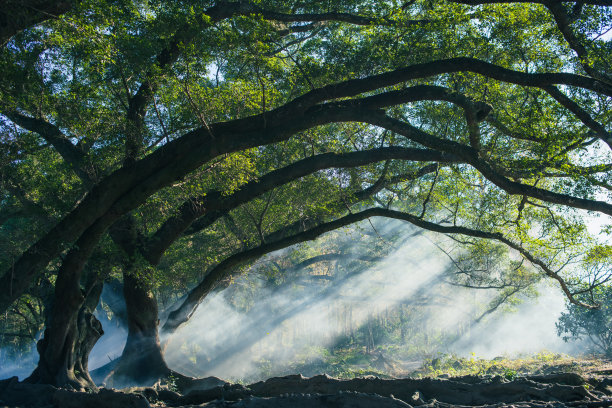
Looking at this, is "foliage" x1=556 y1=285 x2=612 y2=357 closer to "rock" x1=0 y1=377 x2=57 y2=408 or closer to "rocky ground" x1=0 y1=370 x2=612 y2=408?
"rocky ground" x1=0 y1=370 x2=612 y2=408

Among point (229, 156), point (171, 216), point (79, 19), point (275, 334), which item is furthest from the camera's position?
point (275, 334)

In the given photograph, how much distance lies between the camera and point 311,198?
9.84 meters

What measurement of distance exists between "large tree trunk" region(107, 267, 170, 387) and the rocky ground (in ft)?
10.7

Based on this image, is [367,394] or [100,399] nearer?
[367,394]

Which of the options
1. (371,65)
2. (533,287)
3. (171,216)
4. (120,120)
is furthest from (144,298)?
(533,287)

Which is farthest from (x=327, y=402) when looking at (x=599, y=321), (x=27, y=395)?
(x=599, y=321)

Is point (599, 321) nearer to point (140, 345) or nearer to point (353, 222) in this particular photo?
point (353, 222)

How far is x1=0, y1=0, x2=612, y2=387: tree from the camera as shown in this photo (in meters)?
6.14

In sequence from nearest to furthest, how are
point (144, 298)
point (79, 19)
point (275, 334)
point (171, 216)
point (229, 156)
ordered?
1. point (79, 19)
2. point (229, 156)
3. point (171, 216)
4. point (144, 298)
5. point (275, 334)

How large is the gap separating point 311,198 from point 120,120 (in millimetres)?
4209

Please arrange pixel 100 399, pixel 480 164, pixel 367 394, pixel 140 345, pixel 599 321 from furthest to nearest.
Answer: pixel 599 321, pixel 140 345, pixel 480 164, pixel 100 399, pixel 367 394

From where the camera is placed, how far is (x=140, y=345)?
9.61 meters

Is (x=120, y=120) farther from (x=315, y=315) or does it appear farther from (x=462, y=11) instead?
(x=315, y=315)

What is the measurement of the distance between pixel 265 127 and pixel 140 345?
19.9 ft
